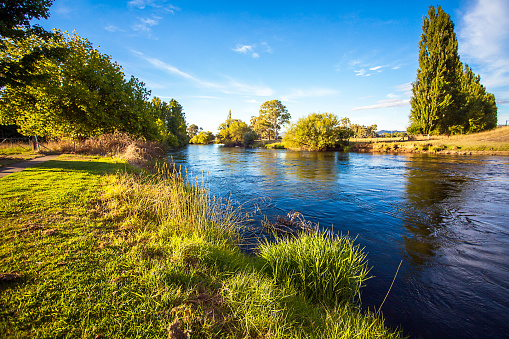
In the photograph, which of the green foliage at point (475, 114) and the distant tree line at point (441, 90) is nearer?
the distant tree line at point (441, 90)

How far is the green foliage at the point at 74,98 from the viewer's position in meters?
14.2

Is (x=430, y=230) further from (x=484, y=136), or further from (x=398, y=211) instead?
(x=484, y=136)

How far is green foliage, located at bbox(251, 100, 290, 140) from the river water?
3346 inches

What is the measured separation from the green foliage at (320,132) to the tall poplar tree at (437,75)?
1441 centimetres

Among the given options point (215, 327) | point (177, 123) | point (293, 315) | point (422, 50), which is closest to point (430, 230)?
point (293, 315)

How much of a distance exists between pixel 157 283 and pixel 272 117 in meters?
98.3

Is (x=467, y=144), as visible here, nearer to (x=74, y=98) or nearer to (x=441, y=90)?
(x=441, y=90)

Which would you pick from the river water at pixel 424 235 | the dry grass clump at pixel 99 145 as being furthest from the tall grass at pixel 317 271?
the dry grass clump at pixel 99 145

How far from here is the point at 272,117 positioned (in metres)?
97.3

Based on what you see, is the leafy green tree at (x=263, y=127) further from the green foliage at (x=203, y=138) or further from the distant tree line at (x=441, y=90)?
the distant tree line at (x=441, y=90)

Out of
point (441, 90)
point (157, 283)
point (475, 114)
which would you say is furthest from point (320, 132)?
point (157, 283)

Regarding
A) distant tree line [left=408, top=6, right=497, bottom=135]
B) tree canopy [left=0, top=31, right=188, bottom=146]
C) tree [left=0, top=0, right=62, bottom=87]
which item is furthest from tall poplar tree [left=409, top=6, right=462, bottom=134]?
tree [left=0, top=0, right=62, bottom=87]

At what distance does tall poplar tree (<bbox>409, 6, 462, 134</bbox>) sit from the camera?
37625 mm

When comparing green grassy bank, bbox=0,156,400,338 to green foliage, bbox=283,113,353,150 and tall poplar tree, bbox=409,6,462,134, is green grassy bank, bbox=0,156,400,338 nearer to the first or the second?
green foliage, bbox=283,113,353,150
